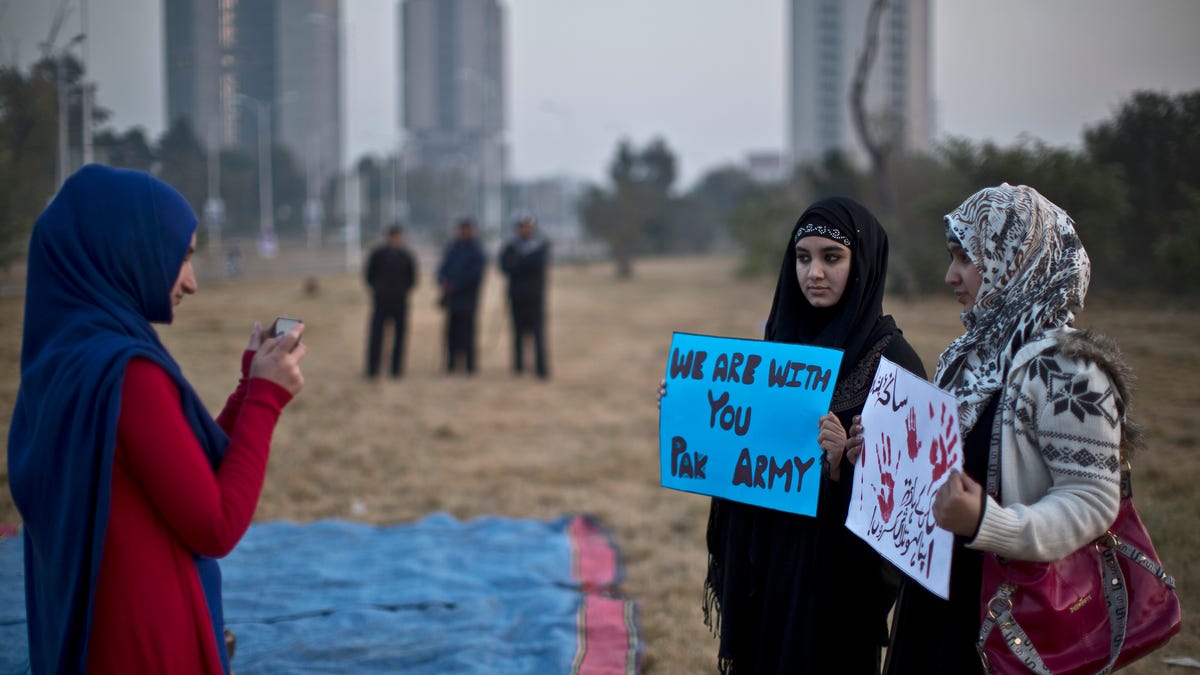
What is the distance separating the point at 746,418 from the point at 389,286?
A: 900 centimetres

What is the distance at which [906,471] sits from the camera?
1.95 metres

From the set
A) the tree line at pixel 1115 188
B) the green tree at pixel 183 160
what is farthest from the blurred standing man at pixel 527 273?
the tree line at pixel 1115 188

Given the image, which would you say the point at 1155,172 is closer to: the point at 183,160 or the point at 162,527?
the point at 162,527

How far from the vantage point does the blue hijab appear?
169cm

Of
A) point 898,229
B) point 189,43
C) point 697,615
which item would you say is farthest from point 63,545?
point 898,229

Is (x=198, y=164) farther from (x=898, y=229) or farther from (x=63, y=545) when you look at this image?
(x=63, y=545)

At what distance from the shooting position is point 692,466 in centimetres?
252

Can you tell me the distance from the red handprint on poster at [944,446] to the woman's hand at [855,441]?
355 millimetres

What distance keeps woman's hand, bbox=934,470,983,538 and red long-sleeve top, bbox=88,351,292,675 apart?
123 centimetres

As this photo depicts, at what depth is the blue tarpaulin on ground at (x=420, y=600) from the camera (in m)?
3.66

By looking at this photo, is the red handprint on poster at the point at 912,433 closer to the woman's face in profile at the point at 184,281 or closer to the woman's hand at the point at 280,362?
the woman's hand at the point at 280,362

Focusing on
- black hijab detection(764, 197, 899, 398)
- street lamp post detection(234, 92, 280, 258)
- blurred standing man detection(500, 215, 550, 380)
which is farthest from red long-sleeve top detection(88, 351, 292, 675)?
street lamp post detection(234, 92, 280, 258)

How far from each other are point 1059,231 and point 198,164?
42.1 ft

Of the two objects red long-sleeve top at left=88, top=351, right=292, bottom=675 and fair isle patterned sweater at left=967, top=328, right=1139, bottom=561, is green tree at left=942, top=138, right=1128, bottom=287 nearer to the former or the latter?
fair isle patterned sweater at left=967, top=328, right=1139, bottom=561
